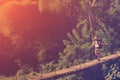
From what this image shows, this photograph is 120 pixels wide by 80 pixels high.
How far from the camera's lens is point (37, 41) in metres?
30.9

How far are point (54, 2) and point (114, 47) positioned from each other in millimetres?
7948

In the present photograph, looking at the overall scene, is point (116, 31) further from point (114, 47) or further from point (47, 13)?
point (47, 13)

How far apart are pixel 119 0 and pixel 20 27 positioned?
1095 cm

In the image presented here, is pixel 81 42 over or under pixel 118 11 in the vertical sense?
under

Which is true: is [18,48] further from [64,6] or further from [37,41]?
[64,6]

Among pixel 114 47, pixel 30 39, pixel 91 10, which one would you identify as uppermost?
pixel 91 10

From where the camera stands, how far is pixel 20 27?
30953 millimetres

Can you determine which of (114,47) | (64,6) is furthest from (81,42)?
(64,6)

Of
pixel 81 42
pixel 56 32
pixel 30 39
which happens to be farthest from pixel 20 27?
pixel 81 42

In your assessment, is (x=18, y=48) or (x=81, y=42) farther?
(x=18, y=48)

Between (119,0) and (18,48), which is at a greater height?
(119,0)

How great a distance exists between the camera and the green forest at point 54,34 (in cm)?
2775

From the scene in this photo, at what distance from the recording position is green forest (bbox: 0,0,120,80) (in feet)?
91.0

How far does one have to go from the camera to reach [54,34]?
31609mm
